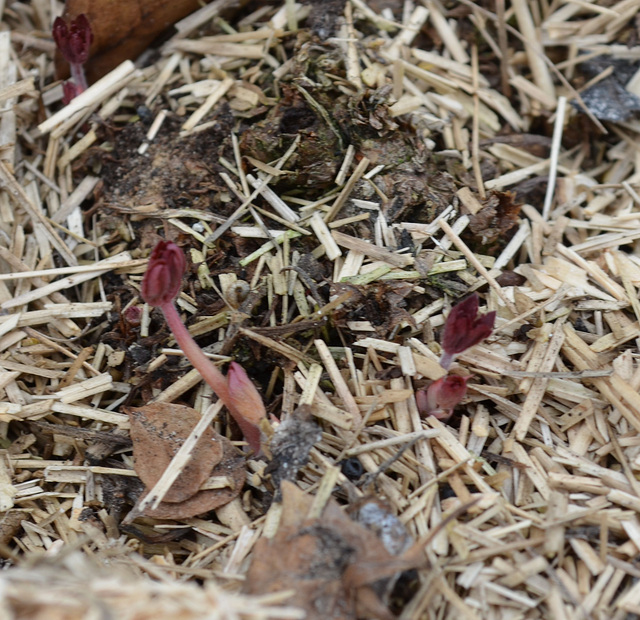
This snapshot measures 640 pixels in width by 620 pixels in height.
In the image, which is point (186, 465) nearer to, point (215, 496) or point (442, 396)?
point (215, 496)

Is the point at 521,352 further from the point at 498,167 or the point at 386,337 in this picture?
the point at 498,167

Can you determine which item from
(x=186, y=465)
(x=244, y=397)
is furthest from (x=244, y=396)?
(x=186, y=465)

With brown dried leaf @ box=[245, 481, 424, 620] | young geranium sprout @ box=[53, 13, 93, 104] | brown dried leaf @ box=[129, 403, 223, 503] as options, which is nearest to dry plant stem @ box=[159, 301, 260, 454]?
brown dried leaf @ box=[129, 403, 223, 503]

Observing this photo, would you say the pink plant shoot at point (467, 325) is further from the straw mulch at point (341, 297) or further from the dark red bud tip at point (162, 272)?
the dark red bud tip at point (162, 272)

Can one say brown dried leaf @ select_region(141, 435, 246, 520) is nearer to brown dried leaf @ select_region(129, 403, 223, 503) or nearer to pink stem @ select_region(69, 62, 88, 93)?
brown dried leaf @ select_region(129, 403, 223, 503)

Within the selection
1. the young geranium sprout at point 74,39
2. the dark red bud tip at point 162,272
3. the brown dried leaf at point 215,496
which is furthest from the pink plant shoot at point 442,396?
the young geranium sprout at point 74,39

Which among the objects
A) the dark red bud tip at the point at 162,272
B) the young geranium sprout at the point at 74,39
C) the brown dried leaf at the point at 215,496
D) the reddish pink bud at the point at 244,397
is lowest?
the brown dried leaf at the point at 215,496
